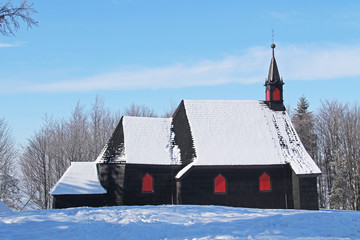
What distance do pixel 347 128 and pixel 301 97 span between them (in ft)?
42.5

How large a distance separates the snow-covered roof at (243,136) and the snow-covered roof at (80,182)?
7.52m

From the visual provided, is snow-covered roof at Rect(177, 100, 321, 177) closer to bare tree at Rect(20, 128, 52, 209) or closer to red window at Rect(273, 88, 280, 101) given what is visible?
red window at Rect(273, 88, 280, 101)

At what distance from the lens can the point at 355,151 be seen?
1727 inches

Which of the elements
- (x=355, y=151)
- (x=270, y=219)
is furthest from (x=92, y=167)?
(x=355, y=151)

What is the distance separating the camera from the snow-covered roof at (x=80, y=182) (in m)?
26.7

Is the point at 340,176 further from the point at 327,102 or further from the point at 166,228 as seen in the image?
the point at 166,228

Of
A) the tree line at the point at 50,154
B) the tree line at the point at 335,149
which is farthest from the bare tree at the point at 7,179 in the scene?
the tree line at the point at 335,149

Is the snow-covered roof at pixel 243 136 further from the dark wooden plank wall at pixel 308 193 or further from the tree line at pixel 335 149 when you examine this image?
the tree line at pixel 335 149

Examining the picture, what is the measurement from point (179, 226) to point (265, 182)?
1451 centimetres

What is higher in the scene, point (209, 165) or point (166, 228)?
point (209, 165)

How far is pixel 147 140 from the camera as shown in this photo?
29.5 m

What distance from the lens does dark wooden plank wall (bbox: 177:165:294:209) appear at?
2695 cm

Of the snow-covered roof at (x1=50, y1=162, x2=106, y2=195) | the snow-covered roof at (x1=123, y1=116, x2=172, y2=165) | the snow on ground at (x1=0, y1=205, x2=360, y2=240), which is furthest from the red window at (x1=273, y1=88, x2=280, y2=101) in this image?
the snow on ground at (x1=0, y1=205, x2=360, y2=240)

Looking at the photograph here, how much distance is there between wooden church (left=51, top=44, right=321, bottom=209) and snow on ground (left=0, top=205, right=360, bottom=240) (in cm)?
920
